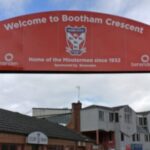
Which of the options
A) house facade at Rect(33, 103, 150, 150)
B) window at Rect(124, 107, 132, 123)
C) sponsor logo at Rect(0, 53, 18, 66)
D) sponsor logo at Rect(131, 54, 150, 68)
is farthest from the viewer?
window at Rect(124, 107, 132, 123)

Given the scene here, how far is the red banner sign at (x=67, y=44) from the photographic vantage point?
967cm

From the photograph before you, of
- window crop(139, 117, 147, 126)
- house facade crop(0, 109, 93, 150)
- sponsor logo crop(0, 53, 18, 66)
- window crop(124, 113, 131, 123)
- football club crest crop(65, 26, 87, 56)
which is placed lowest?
sponsor logo crop(0, 53, 18, 66)

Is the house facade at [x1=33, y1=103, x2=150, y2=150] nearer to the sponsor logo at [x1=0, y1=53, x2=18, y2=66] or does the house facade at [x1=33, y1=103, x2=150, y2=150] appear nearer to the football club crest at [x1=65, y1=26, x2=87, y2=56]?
the football club crest at [x1=65, y1=26, x2=87, y2=56]

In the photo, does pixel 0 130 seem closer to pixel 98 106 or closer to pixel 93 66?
pixel 93 66

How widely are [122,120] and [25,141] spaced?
3598cm

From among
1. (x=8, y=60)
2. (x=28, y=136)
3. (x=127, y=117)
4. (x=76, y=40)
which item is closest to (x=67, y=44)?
(x=76, y=40)

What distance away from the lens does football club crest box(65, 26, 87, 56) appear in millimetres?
9812

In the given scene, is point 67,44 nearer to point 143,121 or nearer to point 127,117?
point 127,117

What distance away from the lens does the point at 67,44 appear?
32.2 ft

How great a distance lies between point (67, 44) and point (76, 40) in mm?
232

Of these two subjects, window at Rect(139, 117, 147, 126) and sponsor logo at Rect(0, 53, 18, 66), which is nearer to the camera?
sponsor logo at Rect(0, 53, 18, 66)

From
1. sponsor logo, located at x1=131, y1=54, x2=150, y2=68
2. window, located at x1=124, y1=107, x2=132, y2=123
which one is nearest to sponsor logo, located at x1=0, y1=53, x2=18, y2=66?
sponsor logo, located at x1=131, y1=54, x2=150, y2=68

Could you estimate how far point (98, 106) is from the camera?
59719 millimetres

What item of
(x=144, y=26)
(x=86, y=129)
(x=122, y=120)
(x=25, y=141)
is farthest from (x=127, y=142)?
(x=144, y=26)
